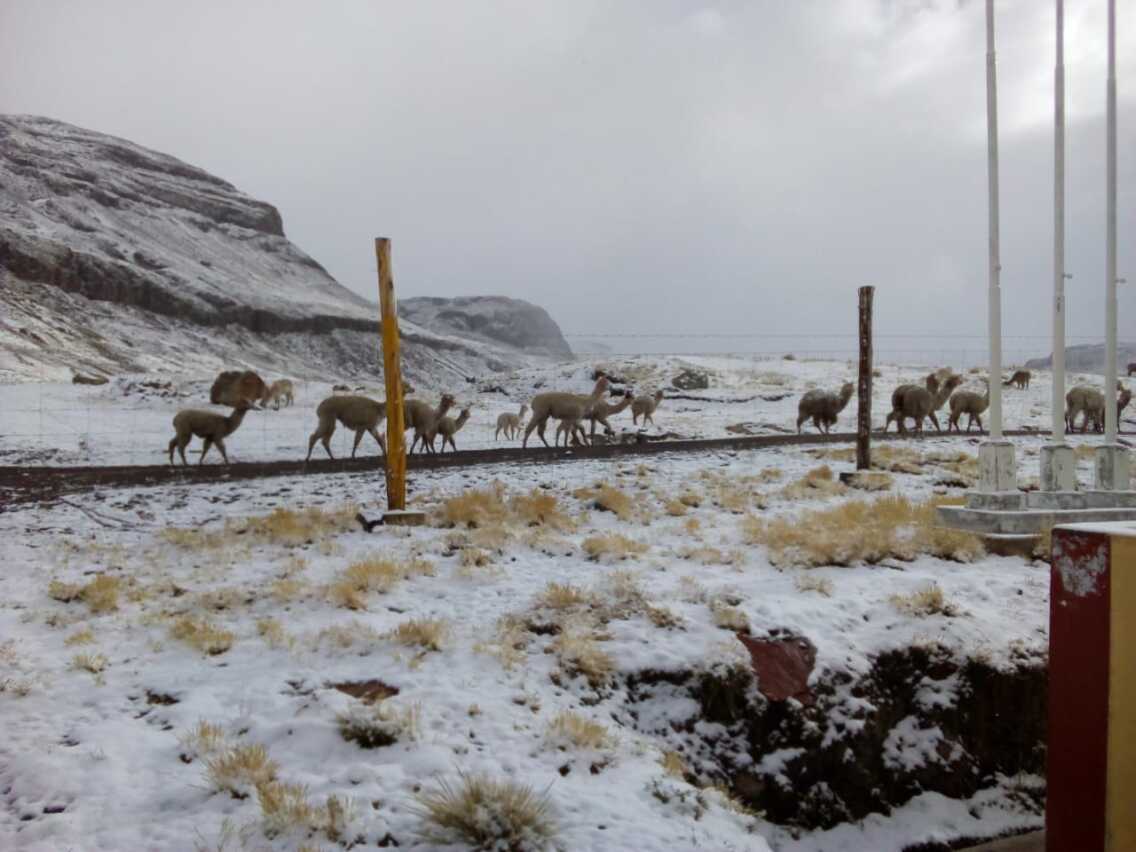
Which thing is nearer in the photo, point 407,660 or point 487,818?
point 487,818

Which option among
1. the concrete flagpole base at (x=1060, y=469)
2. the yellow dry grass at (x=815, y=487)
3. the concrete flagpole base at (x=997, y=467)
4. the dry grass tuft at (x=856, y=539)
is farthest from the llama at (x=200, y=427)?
the concrete flagpole base at (x=1060, y=469)

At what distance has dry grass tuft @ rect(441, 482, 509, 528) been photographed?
34.4 ft

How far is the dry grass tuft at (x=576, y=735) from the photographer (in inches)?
210

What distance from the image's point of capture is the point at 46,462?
15617 millimetres

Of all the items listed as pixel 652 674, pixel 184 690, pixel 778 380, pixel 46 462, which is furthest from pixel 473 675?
pixel 778 380

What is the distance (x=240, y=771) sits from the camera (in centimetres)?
463

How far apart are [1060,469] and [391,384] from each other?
8609 mm

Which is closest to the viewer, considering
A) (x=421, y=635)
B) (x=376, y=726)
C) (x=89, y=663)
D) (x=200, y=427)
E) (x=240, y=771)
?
(x=240, y=771)

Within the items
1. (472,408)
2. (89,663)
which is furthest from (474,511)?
(472,408)

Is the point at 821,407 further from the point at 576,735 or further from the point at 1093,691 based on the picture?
the point at 576,735

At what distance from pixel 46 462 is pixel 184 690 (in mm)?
12592

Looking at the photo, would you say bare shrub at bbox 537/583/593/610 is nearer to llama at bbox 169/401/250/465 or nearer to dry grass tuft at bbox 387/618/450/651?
dry grass tuft at bbox 387/618/450/651

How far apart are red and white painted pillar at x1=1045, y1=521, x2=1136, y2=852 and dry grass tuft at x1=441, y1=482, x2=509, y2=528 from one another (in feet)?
22.1

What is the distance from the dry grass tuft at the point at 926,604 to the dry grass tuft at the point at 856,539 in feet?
4.33
